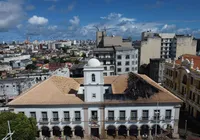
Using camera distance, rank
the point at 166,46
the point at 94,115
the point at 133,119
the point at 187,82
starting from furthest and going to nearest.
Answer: the point at 166,46
the point at 187,82
the point at 94,115
the point at 133,119

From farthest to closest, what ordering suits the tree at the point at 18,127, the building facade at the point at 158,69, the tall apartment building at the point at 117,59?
the building facade at the point at 158,69, the tall apartment building at the point at 117,59, the tree at the point at 18,127

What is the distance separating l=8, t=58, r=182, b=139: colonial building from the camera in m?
33.9

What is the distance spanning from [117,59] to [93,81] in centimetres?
3505

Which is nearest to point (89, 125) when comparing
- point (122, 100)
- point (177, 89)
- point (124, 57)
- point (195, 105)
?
point (122, 100)

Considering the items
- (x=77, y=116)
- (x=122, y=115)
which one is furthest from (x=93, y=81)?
(x=122, y=115)

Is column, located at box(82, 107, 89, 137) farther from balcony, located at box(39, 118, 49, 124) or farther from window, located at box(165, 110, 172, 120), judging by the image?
window, located at box(165, 110, 172, 120)

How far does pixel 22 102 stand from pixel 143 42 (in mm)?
66391

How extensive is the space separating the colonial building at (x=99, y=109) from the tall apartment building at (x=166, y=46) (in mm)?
53774

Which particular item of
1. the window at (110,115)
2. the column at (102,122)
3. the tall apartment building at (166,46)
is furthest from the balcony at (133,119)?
the tall apartment building at (166,46)

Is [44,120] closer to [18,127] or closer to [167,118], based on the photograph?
[18,127]

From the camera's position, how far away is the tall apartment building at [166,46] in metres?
85.7

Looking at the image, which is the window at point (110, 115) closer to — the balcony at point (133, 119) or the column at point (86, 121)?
the balcony at point (133, 119)

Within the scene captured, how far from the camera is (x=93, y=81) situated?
33.8 meters

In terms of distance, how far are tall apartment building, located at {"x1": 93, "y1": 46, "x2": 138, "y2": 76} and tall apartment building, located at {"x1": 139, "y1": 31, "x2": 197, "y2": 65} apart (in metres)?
20.8
